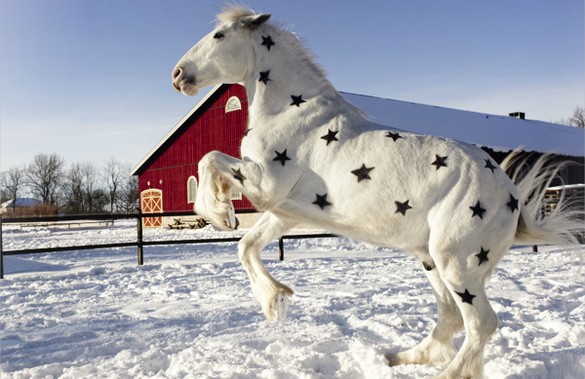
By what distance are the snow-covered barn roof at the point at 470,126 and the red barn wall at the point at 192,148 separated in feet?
18.0

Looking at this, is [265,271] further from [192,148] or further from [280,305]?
[192,148]

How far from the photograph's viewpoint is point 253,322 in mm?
5090

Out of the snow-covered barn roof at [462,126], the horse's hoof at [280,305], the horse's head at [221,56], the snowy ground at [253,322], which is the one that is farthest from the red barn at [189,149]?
the horse's hoof at [280,305]

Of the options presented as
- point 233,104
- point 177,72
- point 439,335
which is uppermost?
point 233,104

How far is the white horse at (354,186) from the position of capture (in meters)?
2.71

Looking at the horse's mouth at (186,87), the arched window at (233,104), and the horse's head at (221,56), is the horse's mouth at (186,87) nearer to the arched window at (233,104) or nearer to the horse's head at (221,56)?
the horse's head at (221,56)

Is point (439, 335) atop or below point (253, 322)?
atop

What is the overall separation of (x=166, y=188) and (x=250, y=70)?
24.1 meters

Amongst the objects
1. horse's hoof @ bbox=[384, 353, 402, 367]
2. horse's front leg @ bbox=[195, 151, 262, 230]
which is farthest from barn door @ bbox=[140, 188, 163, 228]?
horse's front leg @ bbox=[195, 151, 262, 230]

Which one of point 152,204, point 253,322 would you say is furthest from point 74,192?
point 253,322

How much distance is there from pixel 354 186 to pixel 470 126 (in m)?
20.3

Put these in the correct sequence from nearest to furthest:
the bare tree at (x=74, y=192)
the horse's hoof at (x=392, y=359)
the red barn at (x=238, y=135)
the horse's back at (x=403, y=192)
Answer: the horse's back at (x=403, y=192), the horse's hoof at (x=392, y=359), the red barn at (x=238, y=135), the bare tree at (x=74, y=192)

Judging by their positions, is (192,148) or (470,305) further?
(192,148)

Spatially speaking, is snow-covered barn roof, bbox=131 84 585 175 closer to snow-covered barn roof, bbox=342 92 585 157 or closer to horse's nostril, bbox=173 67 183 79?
snow-covered barn roof, bbox=342 92 585 157
